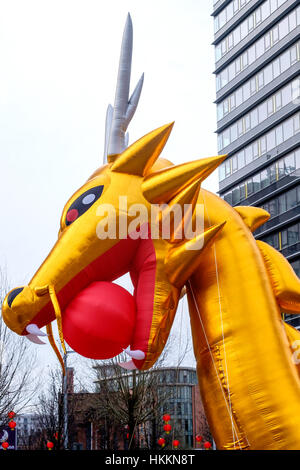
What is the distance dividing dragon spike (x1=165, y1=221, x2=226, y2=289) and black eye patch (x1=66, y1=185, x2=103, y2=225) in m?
0.99

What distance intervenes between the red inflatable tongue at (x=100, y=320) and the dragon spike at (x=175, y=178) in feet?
3.33

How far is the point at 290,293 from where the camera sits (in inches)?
277

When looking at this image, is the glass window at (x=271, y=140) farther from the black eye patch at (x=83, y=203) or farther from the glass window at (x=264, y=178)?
the black eye patch at (x=83, y=203)

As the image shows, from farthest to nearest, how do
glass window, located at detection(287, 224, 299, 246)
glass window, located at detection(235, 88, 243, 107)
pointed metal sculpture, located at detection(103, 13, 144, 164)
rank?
1. glass window, located at detection(235, 88, 243, 107)
2. glass window, located at detection(287, 224, 299, 246)
3. pointed metal sculpture, located at detection(103, 13, 144, 164)

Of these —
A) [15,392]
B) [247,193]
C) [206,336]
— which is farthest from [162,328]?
[247,193]

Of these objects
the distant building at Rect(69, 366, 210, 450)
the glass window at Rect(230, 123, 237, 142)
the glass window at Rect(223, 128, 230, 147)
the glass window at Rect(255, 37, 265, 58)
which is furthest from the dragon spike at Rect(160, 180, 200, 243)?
the glass window at Rect(223, 128, 230, 147)

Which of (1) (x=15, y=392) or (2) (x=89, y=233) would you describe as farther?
(1) (x=15, y=392)

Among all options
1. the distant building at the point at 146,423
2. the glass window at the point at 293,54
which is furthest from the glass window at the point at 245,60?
the distant building at the point at 146,423

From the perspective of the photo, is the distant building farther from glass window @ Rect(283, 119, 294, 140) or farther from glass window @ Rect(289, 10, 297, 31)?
glass window @ Rect(289, 10, 297, 31)

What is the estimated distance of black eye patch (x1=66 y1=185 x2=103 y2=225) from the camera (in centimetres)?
734

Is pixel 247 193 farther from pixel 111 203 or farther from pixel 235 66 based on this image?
pixel 111 203

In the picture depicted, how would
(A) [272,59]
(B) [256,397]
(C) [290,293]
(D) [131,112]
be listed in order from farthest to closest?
1. (A) [272,59]
2. (D) [131,112]
3. (C) [290,293]
4. (B) [256,397]

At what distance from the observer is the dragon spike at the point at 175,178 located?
709cm
